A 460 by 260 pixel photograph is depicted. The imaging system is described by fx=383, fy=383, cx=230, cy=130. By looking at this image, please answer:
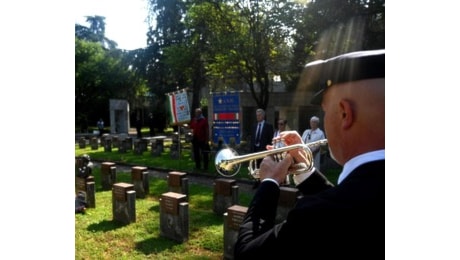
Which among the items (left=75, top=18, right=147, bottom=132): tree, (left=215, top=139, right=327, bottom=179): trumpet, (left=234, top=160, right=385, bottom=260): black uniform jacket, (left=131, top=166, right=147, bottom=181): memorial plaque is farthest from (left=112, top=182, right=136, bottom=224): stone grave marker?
(left=75, top=18, right=147, bottom=132): tree

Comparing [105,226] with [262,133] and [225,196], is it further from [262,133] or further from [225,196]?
[262,133]

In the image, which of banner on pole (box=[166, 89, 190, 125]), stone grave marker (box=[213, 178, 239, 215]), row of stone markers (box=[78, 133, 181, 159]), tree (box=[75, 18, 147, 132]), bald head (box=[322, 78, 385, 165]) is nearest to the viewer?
bald head (box=[322, 78, 385, 165])

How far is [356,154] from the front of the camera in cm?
138

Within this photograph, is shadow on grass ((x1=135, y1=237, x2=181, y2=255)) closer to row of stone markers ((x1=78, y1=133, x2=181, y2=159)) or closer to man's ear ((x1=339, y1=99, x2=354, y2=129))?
man's ear ((x1=339, y1=99, x2=354, y2=129))

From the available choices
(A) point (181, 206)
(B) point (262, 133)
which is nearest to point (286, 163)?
(A) point (181, 206)

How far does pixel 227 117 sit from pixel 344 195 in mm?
8551

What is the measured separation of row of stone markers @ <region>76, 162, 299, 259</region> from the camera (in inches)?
155

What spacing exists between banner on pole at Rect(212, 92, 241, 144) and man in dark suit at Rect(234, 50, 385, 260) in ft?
26.5

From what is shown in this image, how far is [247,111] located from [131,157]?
610 cm

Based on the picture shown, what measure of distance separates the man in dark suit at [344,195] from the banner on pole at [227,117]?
806 cm

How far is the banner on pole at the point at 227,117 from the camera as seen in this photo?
9.68 meters

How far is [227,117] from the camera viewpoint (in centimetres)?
978

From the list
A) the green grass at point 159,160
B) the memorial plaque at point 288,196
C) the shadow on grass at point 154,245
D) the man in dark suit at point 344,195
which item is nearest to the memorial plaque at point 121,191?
the shadow on grass at point 154,245

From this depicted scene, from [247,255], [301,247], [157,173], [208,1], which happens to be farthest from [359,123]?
[208,1]
